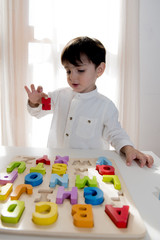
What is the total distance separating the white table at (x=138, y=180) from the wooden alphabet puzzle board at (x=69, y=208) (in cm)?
2

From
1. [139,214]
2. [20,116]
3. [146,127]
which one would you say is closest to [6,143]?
[20,116]

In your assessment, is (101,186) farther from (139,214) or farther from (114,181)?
(139,214)

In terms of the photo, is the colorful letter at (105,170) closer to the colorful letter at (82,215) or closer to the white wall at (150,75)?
the colorful letter at (82,215)

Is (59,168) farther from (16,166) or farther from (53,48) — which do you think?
(53,48)

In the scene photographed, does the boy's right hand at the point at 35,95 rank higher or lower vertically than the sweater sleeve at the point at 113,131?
higher

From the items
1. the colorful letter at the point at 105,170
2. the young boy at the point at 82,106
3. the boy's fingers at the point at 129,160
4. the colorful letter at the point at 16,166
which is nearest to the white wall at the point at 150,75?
the young boy at the point at 82,106

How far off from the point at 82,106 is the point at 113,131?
240mm

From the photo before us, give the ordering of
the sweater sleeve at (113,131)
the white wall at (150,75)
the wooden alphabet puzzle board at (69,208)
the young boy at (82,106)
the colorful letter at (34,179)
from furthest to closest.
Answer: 1. the white wall at (150,75)
2. the young boy at (82,106)
3. the sweater sleeve at (113,131)
4. the colorful letter at (34,179)
5. the wooden alphabet puzzle board at (69,208)

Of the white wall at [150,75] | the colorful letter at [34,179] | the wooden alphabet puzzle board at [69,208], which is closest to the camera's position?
the wooden alphabet puzzle board at [69,208]

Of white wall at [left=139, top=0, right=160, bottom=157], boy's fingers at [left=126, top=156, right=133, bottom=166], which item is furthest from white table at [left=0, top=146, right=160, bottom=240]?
white wall at [left=139, top=0, right=160, bottom=157]

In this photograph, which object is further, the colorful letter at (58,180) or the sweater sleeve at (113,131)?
the sweater sleeve at (113,131)

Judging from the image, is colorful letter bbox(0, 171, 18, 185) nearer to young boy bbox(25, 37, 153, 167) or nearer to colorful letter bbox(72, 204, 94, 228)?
colorful letter bbox(72, 204, 94, 228)

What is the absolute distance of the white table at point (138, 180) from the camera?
0.44 metres

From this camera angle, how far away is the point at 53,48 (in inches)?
80.0
